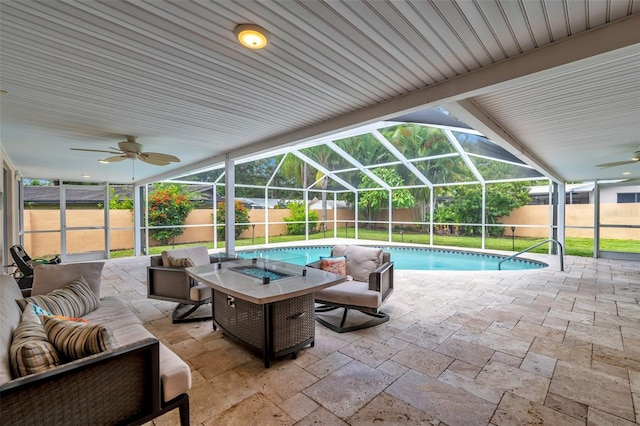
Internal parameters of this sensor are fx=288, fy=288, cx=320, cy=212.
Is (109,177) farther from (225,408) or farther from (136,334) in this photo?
(225,408)

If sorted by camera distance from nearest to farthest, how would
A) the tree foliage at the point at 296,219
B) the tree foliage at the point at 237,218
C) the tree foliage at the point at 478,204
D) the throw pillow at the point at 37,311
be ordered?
the throw pillow at the point at 37,311, the tree foliage at the point at 478,204, the tree foliage at the point at 237,218, the tree foliage at the point at 296,219

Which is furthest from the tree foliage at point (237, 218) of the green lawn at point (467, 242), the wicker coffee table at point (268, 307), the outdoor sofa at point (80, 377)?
the outdoor sofa at point (80, 377)

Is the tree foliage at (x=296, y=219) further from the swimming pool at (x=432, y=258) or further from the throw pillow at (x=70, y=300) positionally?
the throw pillow at (x=70, y=300)

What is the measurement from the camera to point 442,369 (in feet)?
8.16

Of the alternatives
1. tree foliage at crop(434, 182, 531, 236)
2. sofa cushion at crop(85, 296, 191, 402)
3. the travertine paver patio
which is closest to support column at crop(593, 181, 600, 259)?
tree foliage at crop(434, 182, 531, 236)

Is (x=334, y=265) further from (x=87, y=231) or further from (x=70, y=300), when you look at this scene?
(x=87, y=231)

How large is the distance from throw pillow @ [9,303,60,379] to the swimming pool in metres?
6.24

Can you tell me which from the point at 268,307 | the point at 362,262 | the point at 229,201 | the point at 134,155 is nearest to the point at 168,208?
the point at 229,201

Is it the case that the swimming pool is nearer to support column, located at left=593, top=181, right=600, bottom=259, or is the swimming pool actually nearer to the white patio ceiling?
support column, located at left=593, top=181, right=600, bottom=259

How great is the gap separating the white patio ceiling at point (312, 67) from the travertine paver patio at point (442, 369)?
7.83 feet

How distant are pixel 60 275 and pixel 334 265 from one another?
2.96 m

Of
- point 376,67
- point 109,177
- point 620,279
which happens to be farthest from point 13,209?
point 620,279

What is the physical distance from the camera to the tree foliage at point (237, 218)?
11.0 meters

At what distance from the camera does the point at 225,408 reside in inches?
78.8
